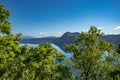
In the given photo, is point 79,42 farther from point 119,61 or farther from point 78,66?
point 119,61

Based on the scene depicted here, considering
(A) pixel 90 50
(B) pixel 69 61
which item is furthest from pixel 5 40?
(B) pixel 69 61

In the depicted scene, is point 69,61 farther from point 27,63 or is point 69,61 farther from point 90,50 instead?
point 27,63

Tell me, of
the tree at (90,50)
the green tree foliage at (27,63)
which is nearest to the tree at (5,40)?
the green tree foliage at (27,63)

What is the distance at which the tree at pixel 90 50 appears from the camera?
155ft

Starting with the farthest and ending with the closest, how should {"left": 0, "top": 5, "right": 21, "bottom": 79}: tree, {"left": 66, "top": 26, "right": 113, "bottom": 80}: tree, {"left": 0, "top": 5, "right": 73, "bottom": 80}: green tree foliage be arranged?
{"left": 66, "top": 26, "right": 113, "bottom": 80}: tree, {"left": 0, "top": 5, "right": 73, "bottom": 80}: green tree foliage, {"left": 0, "top": 5, "right": 21, "bottom": 79}: tree

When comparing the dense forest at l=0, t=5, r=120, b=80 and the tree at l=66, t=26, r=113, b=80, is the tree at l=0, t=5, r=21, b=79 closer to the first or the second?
the dense forest at l=0, t=5, r=120, b=80

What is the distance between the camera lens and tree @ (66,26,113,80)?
47.1m

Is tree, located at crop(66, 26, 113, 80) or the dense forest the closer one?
the dense forest

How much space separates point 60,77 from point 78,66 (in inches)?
200

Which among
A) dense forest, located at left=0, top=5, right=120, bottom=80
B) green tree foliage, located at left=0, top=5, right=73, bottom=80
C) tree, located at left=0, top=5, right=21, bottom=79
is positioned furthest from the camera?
dense forest, located at left=0, top=5, right=120, bottom=80

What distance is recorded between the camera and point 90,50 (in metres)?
47.3

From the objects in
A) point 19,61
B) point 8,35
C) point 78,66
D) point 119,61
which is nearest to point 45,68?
point 19,61

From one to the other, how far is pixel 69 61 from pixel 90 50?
22.7 feet

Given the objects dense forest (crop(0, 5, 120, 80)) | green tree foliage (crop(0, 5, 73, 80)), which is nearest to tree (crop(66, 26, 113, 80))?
dense forest (crop(0, 5, 120, 80))
